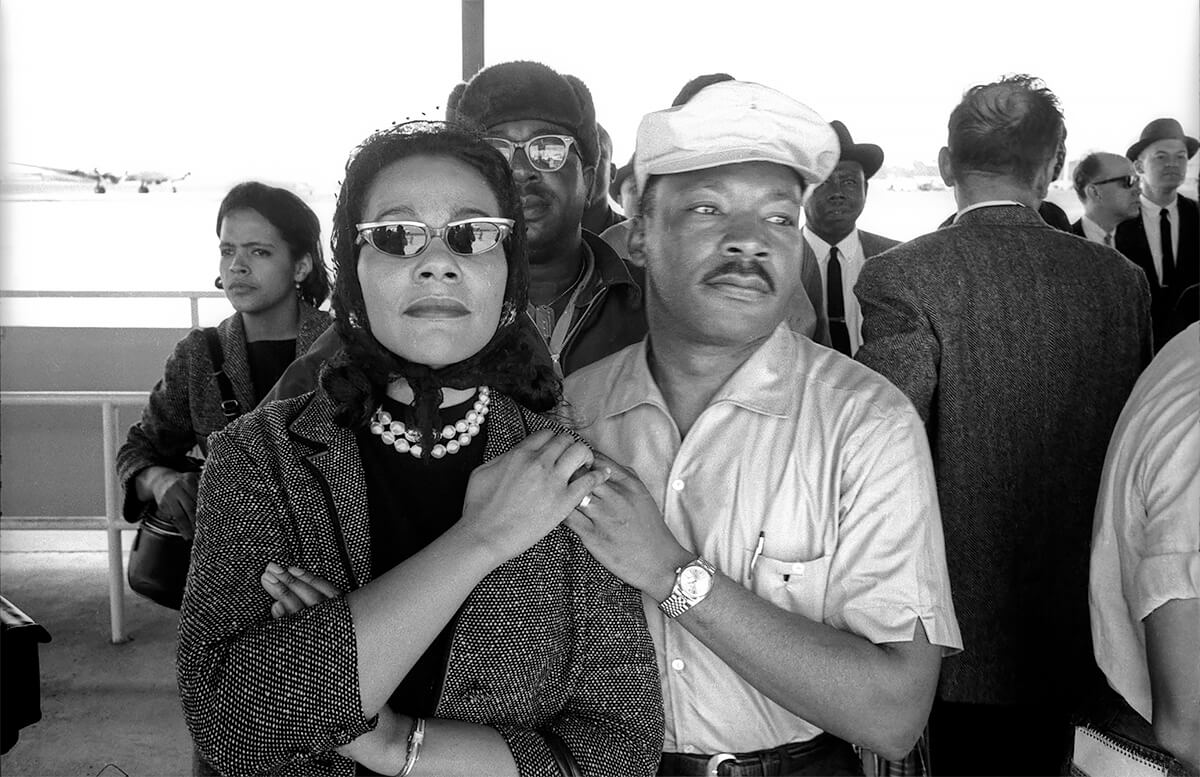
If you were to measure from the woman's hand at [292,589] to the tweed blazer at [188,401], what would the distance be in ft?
4.85

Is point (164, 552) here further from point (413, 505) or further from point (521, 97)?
point (413, 505)

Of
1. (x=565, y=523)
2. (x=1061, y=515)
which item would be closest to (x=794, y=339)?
(x=565, y=523)

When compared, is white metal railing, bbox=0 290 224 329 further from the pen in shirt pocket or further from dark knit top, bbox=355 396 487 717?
the pen in shirt pocket

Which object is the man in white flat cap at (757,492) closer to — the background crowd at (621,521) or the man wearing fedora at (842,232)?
the background crowd at (621,521)

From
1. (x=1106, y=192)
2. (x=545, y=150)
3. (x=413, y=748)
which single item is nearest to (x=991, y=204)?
(x=545, y=150)

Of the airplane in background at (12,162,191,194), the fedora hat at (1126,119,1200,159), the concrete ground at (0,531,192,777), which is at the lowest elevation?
the concrete ground at (0,531,192,777)

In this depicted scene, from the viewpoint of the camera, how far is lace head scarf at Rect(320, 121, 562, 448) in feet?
4.30

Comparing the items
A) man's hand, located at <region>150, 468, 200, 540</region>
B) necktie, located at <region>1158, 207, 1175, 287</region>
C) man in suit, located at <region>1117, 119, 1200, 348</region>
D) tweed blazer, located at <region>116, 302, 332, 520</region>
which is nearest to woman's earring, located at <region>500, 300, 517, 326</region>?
tweed blazer, located at <region>116, 302, 332, 520</region>

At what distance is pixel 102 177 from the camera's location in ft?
19.8

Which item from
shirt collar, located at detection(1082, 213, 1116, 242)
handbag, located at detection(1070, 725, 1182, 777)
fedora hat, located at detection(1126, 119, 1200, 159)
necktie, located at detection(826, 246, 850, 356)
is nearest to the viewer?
handbag, located at detection(1070, 725, 1182, 777)

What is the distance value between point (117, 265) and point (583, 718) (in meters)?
5.52

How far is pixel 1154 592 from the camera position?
1.30 meters

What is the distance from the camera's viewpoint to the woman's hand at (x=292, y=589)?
3.82ft

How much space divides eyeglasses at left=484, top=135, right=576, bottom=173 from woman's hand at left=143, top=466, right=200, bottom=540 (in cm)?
120
